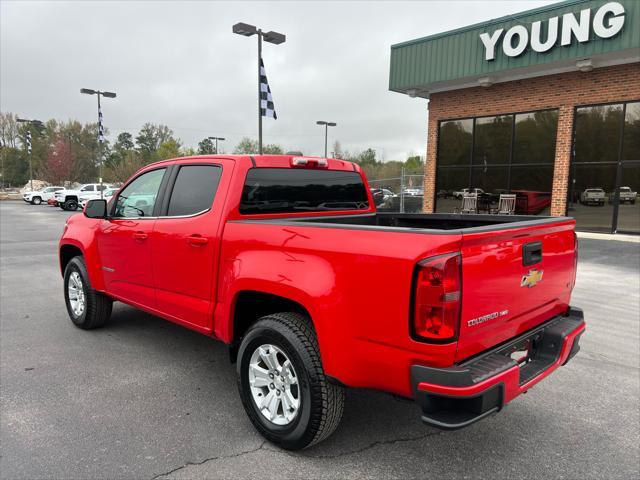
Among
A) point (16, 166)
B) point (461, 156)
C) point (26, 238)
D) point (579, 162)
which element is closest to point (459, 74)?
point (461, 156)

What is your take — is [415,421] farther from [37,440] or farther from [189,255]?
[37,440]

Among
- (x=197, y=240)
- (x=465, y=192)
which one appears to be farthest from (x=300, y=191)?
(x=465, y=192)

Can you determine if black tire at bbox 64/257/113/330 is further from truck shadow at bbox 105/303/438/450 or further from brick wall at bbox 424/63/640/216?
brick wall at bbox 424/63/640/216

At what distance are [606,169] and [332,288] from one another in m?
14.8

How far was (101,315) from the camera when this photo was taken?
5.13 m

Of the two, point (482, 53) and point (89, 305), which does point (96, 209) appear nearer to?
point (89, 305)

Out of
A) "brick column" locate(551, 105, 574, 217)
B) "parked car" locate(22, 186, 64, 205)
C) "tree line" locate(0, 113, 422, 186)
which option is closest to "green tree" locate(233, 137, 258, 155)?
"tree line" locate(0, 113, 422, 186)

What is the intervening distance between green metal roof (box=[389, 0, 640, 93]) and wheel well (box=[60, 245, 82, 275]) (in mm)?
13141

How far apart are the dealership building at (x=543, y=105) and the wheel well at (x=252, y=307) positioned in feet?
42.6

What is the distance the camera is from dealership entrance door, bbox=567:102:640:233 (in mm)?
13820

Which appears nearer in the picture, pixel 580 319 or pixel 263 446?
pixel 263 446

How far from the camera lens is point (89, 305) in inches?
198

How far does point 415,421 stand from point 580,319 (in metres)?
1.33

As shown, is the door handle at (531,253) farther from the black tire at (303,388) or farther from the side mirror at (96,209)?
the side mirror at (96,209)
